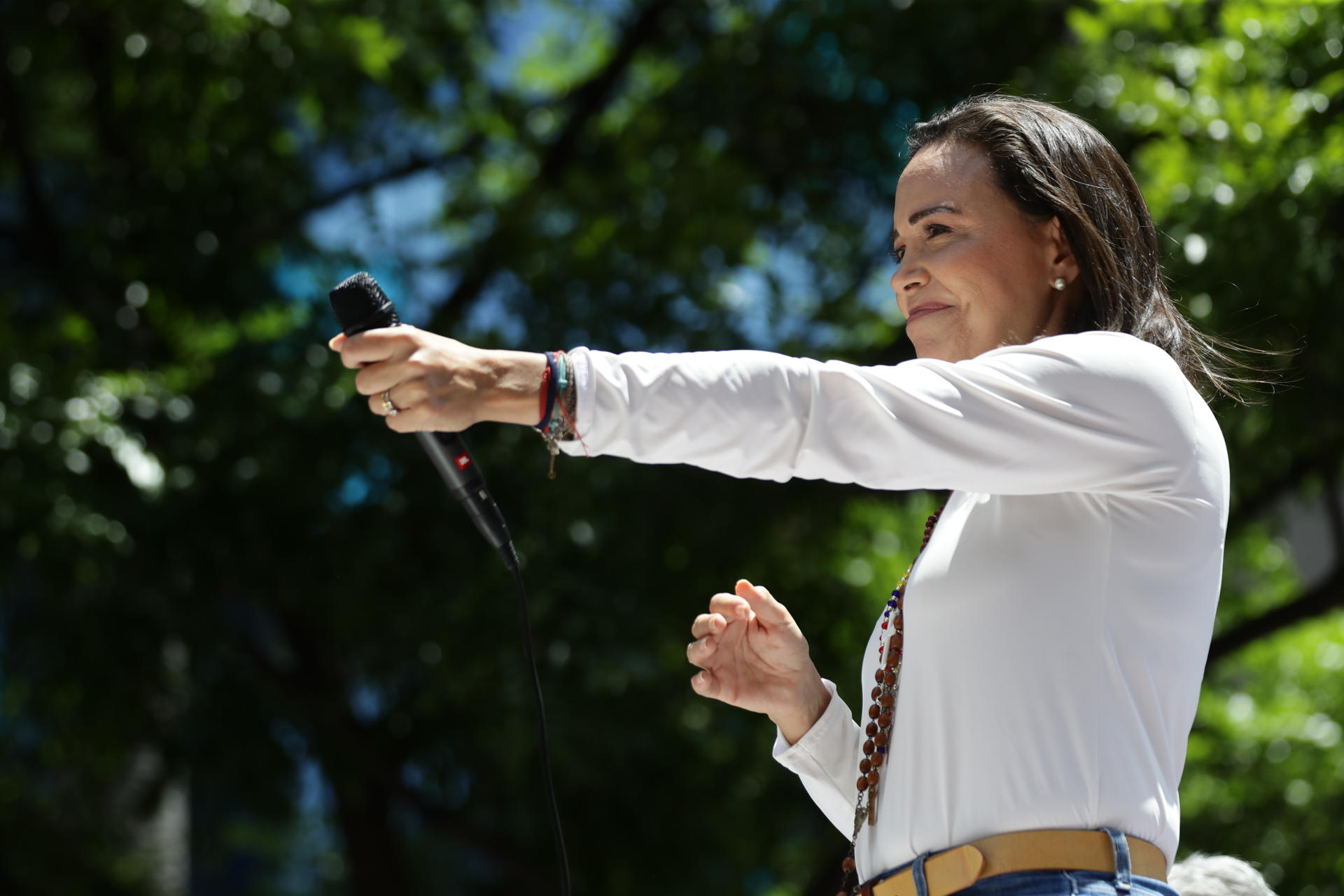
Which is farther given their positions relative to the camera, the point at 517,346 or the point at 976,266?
the point at 517,346

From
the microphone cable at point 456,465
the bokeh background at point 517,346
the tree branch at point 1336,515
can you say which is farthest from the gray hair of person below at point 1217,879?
the tree branch at point 1336,515

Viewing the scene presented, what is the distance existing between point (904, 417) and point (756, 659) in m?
0.71

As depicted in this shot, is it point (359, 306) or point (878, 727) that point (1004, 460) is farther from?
point (359, 306)

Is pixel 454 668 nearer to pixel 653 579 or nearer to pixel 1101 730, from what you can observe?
pixel 653 579

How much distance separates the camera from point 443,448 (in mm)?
1681

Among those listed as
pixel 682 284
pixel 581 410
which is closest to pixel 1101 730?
pixel 581 410

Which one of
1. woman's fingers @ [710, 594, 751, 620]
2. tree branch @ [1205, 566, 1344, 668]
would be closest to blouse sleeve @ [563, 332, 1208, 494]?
woman's fingers @ [710, 594, 751, 620]

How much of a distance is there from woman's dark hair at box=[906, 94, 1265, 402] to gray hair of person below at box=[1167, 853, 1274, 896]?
1.31m

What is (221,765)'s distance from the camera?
6547mm

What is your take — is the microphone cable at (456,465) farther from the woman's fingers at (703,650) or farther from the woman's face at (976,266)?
the woman's face at (976,266)

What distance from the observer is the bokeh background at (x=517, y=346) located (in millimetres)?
4941

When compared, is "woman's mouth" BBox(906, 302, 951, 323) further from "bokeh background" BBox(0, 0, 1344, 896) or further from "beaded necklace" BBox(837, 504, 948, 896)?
"bokeh background" BBox(0, 0, 1344, 896)

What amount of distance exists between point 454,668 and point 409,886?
9.21ft

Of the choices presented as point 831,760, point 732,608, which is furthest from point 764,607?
point 831,760
